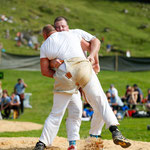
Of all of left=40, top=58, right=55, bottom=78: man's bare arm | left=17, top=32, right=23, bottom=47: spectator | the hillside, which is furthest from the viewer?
the hillside

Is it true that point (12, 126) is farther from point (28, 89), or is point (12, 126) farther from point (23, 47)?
point (23, 47)

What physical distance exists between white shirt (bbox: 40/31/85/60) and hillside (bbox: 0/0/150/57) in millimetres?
32056

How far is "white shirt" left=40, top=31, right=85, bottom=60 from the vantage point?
18.9 ft

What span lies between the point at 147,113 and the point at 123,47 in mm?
31474

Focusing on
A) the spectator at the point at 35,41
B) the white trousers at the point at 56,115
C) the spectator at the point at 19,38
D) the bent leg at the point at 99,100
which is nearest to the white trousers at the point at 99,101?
the bent leg at the point at 99,100

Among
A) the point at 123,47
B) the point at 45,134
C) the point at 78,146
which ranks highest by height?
the point at 45,134

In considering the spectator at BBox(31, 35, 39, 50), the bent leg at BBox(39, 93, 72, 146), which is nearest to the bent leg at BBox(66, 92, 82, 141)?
the bent leg at BBox(39, 93, 72, 146)

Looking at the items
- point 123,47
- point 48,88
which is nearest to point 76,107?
point 48,88

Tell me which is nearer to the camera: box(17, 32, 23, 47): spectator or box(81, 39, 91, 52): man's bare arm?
box(81, 39, 91, 52): man's bare arm

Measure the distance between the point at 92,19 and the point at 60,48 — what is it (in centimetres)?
5148

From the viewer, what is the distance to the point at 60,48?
18.9ft

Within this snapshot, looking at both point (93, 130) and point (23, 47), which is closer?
point (93, 130)

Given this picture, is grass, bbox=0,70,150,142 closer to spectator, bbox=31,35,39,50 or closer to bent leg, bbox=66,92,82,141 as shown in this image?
bent leg, bbox=66,92,82,141

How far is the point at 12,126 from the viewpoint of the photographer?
1280cm
